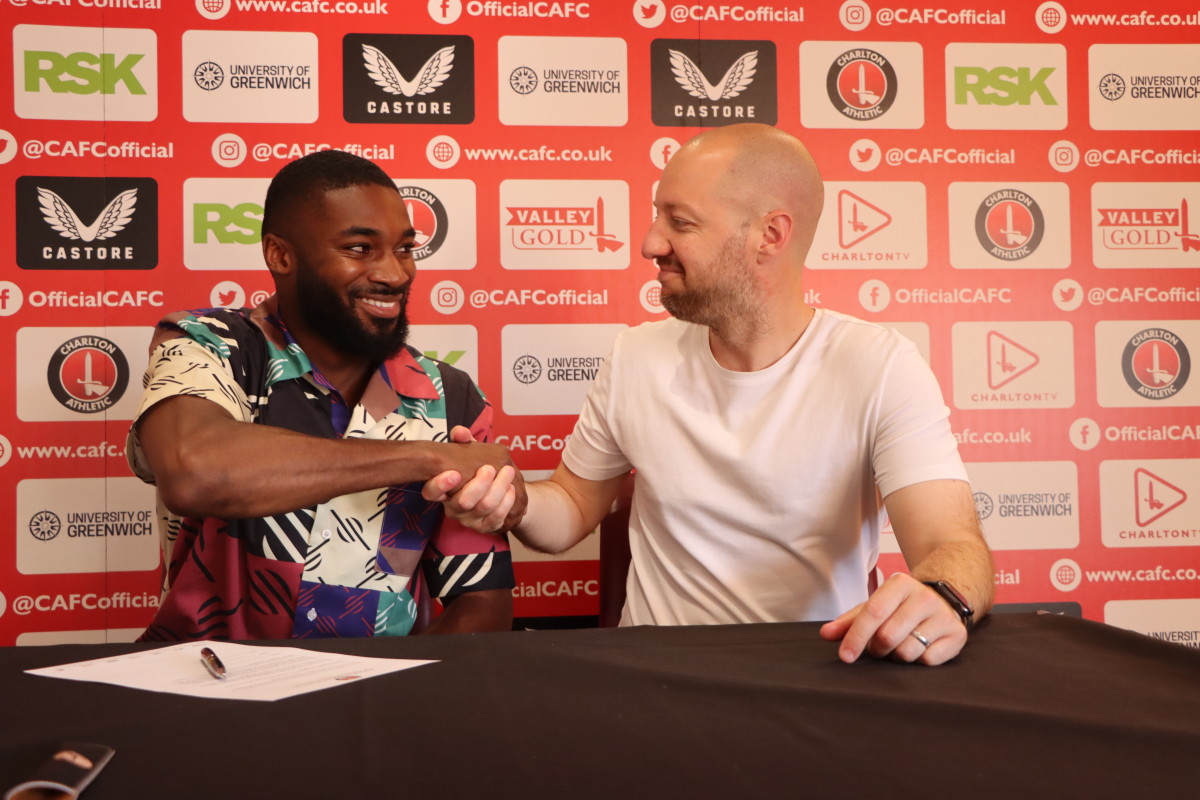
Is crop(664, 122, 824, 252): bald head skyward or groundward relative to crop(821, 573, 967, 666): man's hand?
skyward

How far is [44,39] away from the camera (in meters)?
2.69

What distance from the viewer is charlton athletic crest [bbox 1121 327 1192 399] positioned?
9.77 feet

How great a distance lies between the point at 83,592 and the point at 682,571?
185cm

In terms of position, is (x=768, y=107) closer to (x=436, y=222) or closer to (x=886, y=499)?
(x=436, y=222)

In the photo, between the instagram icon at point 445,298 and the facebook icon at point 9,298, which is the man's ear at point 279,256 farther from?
the facebook icon at point 9,298

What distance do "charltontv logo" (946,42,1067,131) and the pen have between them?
2728mm

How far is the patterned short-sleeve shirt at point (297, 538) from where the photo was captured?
175cm

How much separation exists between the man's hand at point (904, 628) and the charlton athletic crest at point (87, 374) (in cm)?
235

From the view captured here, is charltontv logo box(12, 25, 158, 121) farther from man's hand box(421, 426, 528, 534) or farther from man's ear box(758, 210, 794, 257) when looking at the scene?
man's ear box(758, 210, 794, 257)

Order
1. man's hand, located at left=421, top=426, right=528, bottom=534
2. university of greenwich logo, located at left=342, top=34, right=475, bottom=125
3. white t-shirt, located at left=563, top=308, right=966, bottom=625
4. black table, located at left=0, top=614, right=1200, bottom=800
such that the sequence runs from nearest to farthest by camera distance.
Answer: black table, located at left=0, top=614, right=1200, bottom=800 < man's hand, located at left=421, top=426, right=528, bottom=534 < white t-shirt, located at left=563, top=308, right=966, bottom=625 < university of greenwich logo, located at left=342, top=34, right=475, bottom=125

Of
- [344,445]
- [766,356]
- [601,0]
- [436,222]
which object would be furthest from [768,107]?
[344,445]

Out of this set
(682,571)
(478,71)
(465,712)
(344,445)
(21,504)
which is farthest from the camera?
(478,71)

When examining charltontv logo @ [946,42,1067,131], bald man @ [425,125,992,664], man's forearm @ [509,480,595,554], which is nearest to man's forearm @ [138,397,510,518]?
bald man @ [425,125,992,664]

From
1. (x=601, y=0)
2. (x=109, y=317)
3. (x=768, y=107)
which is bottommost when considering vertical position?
(x=109, y=317)
